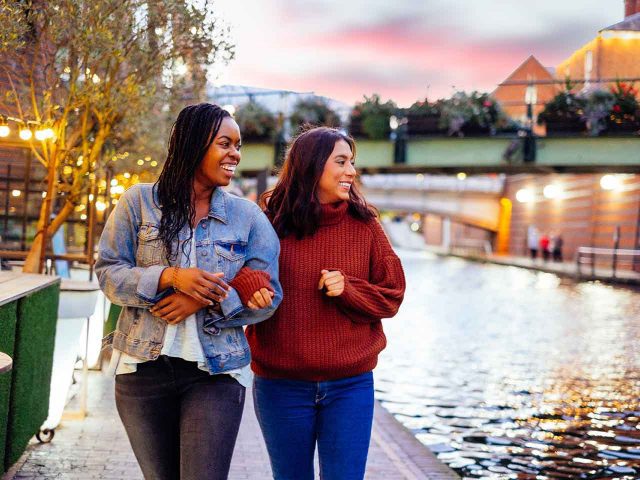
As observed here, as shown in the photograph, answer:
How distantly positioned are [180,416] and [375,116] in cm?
2182

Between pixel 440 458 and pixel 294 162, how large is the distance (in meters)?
3.84

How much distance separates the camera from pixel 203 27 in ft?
31.6

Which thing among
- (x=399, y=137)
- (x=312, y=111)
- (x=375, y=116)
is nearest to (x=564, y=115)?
(x=399, y=137)

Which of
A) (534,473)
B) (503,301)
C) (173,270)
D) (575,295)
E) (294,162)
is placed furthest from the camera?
Result: (575,295)

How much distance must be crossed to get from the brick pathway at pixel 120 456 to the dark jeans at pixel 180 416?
2.60 m

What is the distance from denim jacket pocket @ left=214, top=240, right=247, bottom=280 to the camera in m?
3.33

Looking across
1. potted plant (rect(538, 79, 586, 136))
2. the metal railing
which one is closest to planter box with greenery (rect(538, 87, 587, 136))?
potted plant (rect(538, 79, 586, 136))

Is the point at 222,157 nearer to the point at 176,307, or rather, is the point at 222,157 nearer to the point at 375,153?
the point at 176,307

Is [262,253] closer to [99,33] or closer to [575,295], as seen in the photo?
[99,33]

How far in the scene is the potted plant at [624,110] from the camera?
2328cm

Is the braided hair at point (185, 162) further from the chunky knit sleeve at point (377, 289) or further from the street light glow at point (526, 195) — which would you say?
the street light glow at point (526, 195)

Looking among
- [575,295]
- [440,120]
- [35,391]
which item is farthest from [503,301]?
[35,391]

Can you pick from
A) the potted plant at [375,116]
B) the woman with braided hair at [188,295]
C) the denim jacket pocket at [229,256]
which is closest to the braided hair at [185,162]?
the woman with braided hair at [188,295]

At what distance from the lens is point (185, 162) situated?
3391mm
